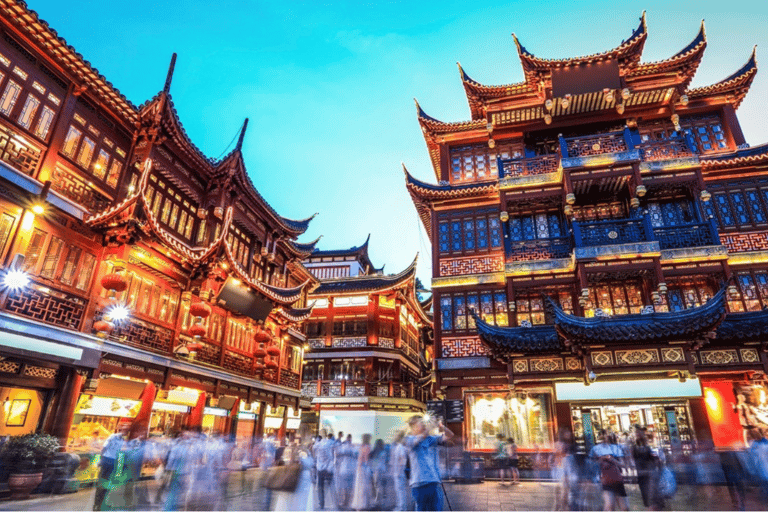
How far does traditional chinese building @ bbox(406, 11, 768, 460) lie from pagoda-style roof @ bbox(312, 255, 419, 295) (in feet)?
38.9

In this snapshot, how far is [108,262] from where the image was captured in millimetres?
12539

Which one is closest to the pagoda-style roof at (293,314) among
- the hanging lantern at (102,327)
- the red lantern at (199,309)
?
the red lantern at (199,309)

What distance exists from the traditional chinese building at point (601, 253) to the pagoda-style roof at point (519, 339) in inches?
2.0

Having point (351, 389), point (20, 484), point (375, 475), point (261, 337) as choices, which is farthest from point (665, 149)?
point (351, 389)

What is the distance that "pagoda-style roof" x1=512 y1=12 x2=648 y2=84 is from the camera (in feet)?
57.6

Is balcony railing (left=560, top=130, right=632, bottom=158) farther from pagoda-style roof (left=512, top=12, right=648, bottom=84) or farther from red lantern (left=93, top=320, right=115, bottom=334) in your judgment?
red lantern (left=93, top=320, right=115, bottom=334)

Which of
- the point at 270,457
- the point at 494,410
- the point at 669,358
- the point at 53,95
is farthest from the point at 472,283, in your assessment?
the point at 53,95

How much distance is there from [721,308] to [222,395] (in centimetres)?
1668

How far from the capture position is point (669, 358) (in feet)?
44.4

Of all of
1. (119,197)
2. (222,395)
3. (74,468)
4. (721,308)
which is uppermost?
(119,197)

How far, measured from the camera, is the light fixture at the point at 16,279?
9.70 meters

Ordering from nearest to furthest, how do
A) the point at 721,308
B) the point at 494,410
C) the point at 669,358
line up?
1. the point at 721,308
2. the point at 669,358
3. the point at 494,410

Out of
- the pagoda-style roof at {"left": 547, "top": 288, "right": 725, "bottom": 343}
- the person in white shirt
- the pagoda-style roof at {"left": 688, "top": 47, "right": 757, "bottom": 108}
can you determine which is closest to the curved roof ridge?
the pagoda-style roof at {"left": 688, "top": 47, "right": 757, "bottom": 108}

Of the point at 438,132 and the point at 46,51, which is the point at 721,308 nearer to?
the point at 438,132
